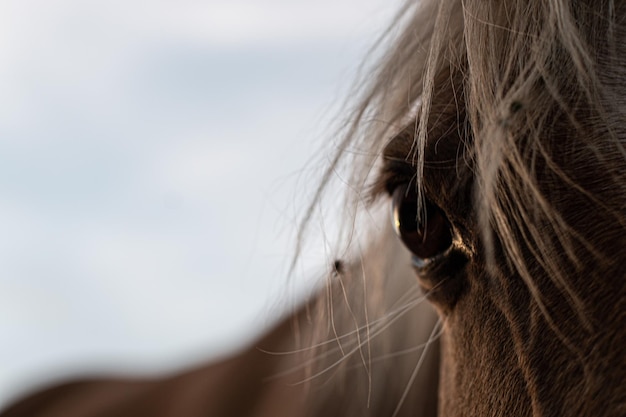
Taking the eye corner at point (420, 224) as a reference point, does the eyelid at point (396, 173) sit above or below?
above

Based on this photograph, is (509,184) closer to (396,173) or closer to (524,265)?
(524,265)

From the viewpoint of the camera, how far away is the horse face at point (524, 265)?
0.64 metres

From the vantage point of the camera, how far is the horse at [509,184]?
2.15ft

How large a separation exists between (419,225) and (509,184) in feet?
0.50

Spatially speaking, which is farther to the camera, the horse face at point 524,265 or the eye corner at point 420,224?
the eye corner at point 420,224

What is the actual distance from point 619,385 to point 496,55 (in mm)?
393

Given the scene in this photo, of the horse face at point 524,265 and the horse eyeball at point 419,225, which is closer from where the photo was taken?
the horse face at point 524,265

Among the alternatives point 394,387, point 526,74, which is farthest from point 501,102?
point 394,387

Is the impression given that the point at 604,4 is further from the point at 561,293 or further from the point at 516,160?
the point at 561,293

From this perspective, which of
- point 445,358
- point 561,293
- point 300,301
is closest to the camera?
point 561,293

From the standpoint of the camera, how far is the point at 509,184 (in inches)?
29.5

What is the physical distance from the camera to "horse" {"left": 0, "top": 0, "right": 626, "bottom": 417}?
2.15 feet

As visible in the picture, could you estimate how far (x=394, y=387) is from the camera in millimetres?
1469

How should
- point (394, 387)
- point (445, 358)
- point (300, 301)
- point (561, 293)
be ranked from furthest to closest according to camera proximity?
1. point (300, 301)
2. point (394, 387)
3. point (445, 358)
4. point (561, 293)
